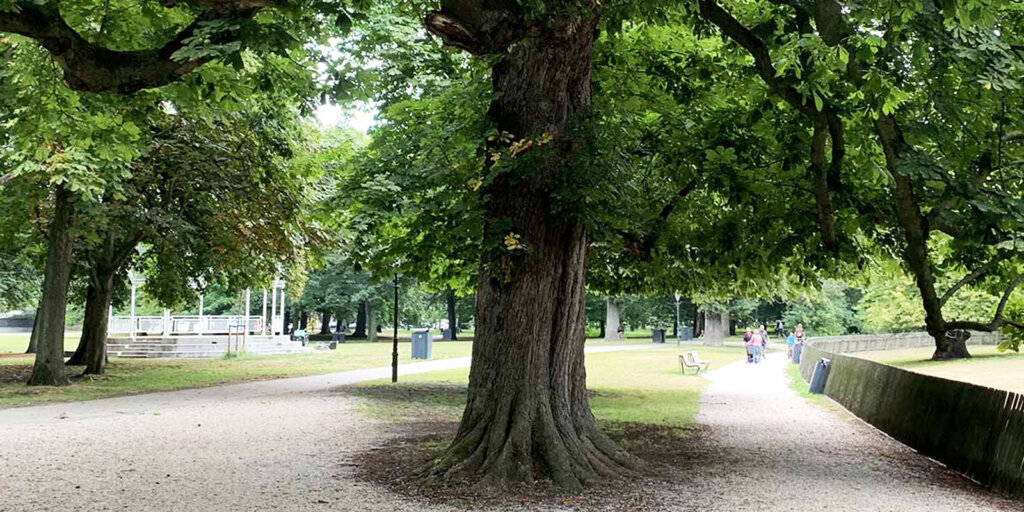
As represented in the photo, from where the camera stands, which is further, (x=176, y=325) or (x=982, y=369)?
(x=176, y=325)

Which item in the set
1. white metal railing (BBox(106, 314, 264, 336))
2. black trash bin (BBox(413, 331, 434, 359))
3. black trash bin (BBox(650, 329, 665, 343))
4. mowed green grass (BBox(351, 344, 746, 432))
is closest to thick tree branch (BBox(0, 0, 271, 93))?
mowed green grass (BBox(351, 344, 746, 432))

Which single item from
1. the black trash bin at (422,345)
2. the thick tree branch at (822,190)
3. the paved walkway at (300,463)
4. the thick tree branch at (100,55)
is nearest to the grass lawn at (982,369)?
the paved walkway at (300,463)

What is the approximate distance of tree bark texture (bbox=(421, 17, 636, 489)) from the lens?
8583 mm

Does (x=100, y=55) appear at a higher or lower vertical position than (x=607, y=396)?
higher

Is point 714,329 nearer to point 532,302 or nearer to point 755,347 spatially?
point 755,347

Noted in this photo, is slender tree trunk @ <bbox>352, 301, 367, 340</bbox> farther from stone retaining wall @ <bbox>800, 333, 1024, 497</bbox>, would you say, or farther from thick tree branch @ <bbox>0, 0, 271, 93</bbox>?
thick tree branch @ <bbox>0, 0, 271, 93</bbox>

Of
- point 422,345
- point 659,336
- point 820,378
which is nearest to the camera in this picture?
point 820,378

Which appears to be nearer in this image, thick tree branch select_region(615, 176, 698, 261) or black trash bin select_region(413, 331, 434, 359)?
thick tree branch select_region(615, 176, 698, 261)

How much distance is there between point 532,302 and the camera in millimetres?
8766

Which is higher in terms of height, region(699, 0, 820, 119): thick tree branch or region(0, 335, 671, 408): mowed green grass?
region(699, 0, 820, 119): thick tree branch

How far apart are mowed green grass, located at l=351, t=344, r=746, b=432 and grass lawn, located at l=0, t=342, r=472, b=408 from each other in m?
4.50

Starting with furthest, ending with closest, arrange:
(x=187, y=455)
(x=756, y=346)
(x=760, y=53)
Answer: (x=756, y=346) < (x=187, y=455) < (x=760, y=53)

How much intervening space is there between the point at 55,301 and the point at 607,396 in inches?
513

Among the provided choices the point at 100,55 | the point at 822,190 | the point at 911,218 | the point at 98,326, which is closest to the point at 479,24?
the point at 100,55
